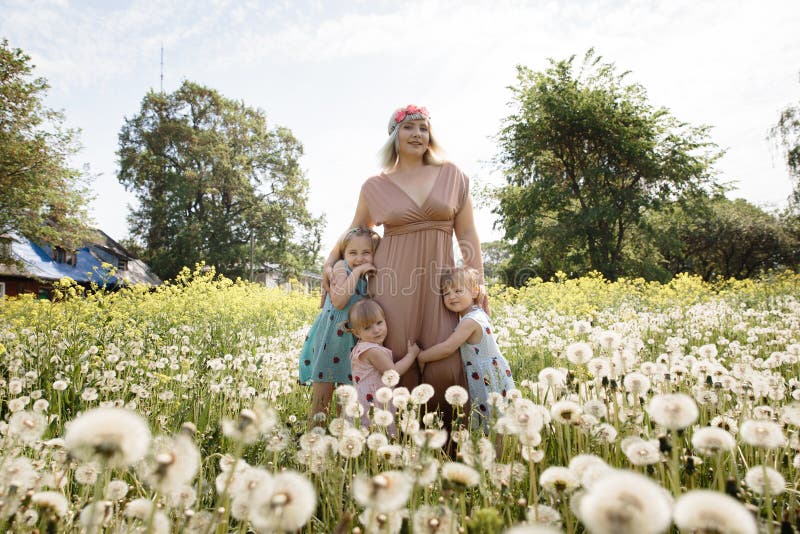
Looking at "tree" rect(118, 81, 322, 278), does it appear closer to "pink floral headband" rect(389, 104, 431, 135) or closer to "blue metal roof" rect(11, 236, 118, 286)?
"blue metal roof" rect(11, 236, 118, 286)

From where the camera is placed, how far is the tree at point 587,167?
24578mm

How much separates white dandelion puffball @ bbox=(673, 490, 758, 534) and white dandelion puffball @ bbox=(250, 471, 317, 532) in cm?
53

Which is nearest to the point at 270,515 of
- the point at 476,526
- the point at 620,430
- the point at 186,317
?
the point at 476,526

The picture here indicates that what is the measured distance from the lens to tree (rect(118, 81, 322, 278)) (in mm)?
33312

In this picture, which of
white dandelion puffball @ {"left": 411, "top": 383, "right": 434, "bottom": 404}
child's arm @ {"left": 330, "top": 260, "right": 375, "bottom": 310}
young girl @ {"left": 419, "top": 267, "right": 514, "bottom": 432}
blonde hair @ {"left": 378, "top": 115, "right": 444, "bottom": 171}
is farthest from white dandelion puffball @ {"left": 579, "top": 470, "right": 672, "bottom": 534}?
blonde hair @ {"left": 378, "top": 115, "right": 444, "bottom": 171}

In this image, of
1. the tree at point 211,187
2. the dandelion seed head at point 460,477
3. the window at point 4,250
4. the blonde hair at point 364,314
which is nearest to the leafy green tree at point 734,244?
the tree at point 211,187

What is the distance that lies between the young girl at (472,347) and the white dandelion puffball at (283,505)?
6.81 ft

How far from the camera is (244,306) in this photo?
9.30 m

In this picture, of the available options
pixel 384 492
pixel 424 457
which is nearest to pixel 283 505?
pixel 384 492

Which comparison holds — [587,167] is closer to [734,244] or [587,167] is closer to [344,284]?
[734,244]

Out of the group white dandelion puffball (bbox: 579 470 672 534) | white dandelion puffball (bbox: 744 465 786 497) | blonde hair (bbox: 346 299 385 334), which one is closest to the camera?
white dandelion puffball (bbox: 579 470 672 534)

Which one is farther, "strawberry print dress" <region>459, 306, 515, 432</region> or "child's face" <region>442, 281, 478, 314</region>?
"child's face" <region>442, 281, 478, 314</region>

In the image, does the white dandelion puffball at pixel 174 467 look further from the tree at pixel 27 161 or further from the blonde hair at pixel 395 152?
the tree at pixel 27 161

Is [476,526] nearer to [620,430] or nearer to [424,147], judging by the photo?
[620,430]
